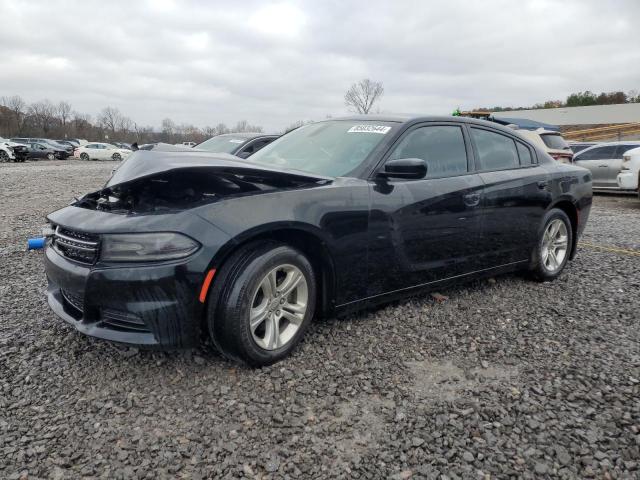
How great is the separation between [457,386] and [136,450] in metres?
1.61

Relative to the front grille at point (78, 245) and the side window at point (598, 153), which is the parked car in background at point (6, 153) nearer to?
the side window at point (598, 153)

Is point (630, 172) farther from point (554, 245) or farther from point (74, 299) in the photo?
point (74, 299)

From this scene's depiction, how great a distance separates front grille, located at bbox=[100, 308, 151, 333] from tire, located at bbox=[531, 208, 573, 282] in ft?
11.0

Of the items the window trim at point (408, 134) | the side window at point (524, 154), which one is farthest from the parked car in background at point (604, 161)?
the window trim at point (408, 134)

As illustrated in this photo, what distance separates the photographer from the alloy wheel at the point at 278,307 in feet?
8.55

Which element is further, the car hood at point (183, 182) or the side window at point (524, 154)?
the side window at point (524, 154)

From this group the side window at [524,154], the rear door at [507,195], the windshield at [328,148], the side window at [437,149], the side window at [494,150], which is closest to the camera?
the windshield at [328,148]

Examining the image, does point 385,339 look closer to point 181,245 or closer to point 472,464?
point 472,464

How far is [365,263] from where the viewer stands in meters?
2.97

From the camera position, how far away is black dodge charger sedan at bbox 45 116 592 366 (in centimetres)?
236

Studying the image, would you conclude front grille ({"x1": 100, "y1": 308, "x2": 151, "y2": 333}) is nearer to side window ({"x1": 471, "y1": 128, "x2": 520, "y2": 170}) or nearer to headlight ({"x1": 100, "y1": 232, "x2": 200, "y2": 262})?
headlight ({"x1": 100, "y1": 232, "x2": 200, "y2": 262})

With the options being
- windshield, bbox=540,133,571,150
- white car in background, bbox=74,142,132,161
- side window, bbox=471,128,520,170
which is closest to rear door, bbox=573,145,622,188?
windshield, bbox=540,133,571,150

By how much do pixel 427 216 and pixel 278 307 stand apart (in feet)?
4.11

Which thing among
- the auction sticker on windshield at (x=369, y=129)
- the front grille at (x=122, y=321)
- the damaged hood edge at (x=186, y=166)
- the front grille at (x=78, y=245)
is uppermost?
the auction sticker on windshield at (x=369, y=129)
